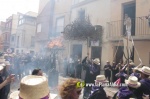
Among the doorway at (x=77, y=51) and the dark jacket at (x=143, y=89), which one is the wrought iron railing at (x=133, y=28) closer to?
the doorway at (x=77, y=51)

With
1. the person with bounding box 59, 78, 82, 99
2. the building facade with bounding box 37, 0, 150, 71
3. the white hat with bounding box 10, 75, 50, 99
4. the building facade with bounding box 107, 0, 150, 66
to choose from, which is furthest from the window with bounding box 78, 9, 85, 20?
the white hat with bounding box 10, 75, 50, 99

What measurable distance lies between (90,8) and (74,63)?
5423mm

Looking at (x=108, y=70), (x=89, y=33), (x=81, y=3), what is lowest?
(x=108, y=70)

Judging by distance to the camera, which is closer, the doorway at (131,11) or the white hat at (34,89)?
the white hat at (34,89)

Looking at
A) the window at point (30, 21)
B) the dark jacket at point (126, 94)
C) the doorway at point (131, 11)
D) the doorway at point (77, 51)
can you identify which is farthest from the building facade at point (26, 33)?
the dark jacket at point (126, 94)

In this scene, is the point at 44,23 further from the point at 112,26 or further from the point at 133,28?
the point at 133,28

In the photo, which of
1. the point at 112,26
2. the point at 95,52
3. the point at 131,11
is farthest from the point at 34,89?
the point at 95,52

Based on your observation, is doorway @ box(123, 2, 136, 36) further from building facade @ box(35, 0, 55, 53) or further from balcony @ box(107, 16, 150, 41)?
building facade @ box(35, 0, 55, 53)

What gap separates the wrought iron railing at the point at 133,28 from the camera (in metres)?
12.3

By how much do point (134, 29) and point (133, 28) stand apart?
121mm

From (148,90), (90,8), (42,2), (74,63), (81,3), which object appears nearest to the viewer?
(148,90)

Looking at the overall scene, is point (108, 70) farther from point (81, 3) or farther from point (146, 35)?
point (81, 3)

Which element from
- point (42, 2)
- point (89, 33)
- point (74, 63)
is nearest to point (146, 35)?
point (89, 33)

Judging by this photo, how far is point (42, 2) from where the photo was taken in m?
27.0
